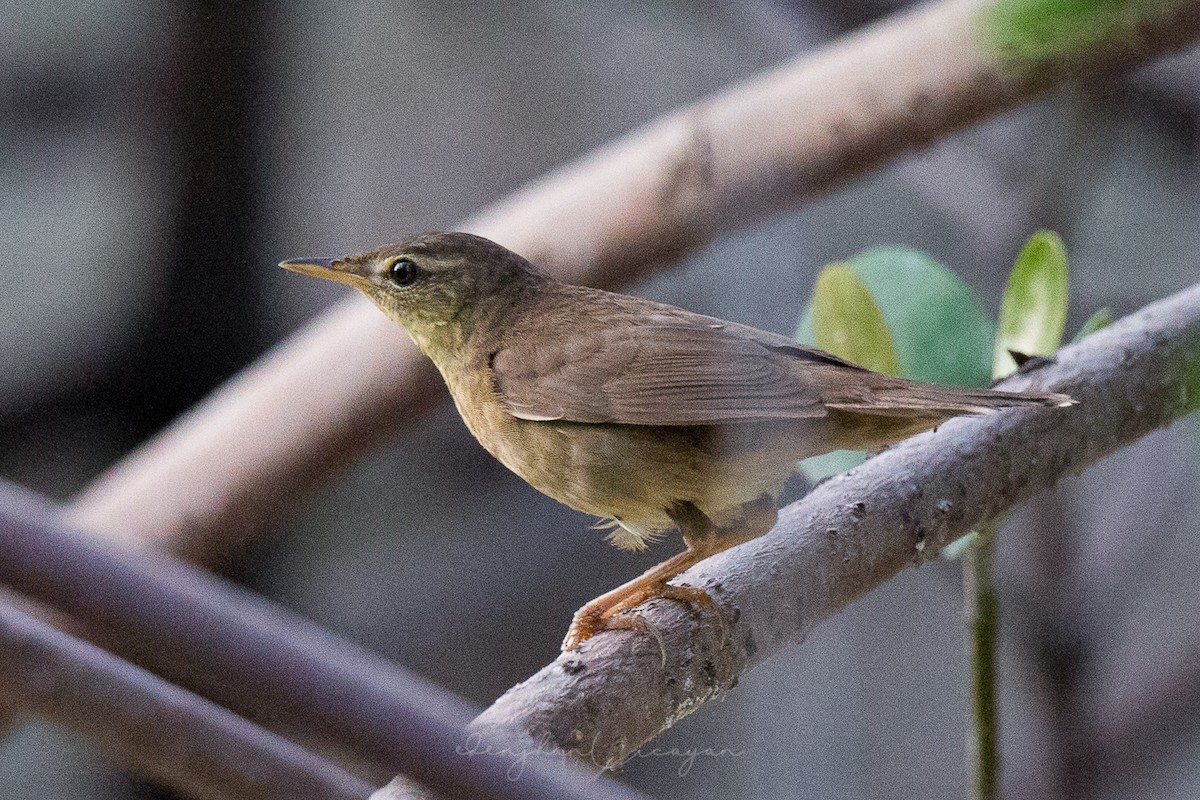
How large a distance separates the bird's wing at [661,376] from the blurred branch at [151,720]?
24.6 inches

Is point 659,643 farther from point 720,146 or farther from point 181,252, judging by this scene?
point 181,252

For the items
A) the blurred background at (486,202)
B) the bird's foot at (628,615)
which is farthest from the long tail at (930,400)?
the blurred background at (486,202)

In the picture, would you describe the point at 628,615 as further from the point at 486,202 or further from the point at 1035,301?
the point at 486,202

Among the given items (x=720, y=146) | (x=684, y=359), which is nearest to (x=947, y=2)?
(x=720, y=146)

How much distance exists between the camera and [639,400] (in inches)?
50.6

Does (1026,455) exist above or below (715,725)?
above

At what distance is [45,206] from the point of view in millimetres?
3475

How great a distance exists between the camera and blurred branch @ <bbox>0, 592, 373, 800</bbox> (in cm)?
54

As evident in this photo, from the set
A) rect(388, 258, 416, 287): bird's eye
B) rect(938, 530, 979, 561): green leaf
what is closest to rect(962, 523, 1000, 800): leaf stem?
rect(938, 530, 979, 561): green leaf

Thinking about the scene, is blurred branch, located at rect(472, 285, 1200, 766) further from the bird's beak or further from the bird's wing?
the bird's beak

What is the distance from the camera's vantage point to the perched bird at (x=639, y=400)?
125 cm

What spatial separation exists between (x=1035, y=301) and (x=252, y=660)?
1.48 metres

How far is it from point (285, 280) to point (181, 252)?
286 mm

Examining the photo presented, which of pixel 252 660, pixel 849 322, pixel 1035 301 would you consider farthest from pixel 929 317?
pixel 252 660
